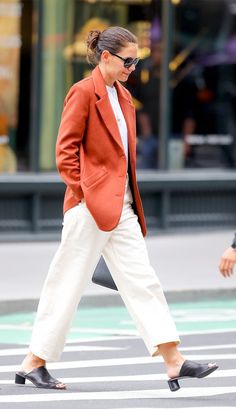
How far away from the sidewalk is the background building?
400mm

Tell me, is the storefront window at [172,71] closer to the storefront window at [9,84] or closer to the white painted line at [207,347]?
the storefront window at [9,84]

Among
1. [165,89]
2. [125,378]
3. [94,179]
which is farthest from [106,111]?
[165,89]

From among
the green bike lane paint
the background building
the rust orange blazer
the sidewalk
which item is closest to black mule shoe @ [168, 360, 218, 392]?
the rust orange blazer

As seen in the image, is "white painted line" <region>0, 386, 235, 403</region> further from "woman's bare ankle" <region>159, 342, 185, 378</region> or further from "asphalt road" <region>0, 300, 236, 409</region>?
"woman's bare ankle" <region>159, 342, 185, 378</region>

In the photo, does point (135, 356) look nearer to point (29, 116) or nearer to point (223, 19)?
point (29, 116)

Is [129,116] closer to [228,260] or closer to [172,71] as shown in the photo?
[228,260]

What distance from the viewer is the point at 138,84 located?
14258 mm

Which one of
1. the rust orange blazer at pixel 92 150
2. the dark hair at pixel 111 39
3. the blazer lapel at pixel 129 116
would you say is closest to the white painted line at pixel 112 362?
the rust orange blazer at pixel 92 150

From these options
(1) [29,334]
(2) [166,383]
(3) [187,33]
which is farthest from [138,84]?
(2) [166,383]

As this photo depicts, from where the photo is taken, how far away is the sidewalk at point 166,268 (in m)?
10.3

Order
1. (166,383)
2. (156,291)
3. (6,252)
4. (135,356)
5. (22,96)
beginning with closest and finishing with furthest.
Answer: (156,291) → (166,383) → (135,356) → (6,252) → (22,96)

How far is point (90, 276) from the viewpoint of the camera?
22.1 feet

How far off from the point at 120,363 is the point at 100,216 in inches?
60.8

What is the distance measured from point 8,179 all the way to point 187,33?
8.65 feet
